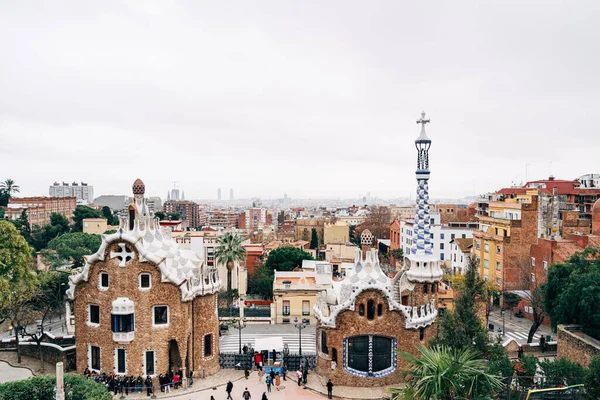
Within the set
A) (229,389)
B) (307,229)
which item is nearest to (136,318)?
(229,389)

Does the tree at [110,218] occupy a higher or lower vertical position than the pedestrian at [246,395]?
higher

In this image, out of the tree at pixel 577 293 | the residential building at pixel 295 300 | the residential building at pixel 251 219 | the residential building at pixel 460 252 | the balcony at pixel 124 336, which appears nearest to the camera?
the balcony at pixel 124 336

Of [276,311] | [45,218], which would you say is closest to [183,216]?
[45,218]

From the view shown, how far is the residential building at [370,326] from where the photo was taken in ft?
90.4

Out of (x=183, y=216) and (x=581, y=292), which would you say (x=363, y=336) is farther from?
(x=183, y=216)

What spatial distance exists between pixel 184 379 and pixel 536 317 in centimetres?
2710

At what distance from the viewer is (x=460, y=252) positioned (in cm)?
6262

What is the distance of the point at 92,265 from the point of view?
2778cm

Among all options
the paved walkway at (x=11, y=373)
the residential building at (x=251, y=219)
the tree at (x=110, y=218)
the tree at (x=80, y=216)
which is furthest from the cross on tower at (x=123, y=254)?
the residential building at (x=251, y=219)

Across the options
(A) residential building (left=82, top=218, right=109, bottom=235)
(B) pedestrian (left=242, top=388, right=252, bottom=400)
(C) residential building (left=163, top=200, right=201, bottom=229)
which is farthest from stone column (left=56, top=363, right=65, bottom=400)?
(C) residential building (left=163, top=200, right=201, bottom=229)

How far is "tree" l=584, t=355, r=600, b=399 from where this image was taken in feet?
69.1

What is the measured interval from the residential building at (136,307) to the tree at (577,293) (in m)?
24.4

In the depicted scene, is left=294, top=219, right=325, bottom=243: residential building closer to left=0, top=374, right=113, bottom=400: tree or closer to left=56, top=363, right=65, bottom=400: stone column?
left=0, top=374, right=113, bottom=400: tree

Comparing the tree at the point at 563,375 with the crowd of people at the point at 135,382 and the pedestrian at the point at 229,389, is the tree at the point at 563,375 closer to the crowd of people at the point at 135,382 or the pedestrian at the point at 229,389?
the pedestrian at the point at 229,389
